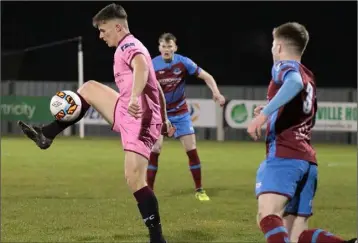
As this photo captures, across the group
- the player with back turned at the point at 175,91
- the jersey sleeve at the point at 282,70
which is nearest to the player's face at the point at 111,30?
the jersey sleeve at the point at 282,70

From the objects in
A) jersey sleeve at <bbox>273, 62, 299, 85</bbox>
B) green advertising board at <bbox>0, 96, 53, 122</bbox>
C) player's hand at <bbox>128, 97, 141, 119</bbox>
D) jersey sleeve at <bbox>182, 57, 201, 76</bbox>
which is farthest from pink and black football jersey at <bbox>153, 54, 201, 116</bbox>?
green advertising board at <bbox>0, 96, 53, 122</bbox>

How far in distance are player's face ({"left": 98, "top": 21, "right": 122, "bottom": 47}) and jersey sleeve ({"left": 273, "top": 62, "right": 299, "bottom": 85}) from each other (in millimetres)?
1843

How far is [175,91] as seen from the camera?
9.66m

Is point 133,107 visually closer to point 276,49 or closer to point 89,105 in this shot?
point 89,105

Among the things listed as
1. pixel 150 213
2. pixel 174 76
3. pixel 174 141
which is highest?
pixel 174 76

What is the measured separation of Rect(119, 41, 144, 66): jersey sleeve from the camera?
5.71 metres

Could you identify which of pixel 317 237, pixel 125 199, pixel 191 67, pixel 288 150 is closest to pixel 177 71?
pixel 191 67

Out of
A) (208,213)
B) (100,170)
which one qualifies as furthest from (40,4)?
(208,213)

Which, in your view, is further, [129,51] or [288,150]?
[129,51]

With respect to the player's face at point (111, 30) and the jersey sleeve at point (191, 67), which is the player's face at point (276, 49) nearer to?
the player's face at point (111, 30)

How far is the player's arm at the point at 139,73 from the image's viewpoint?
18.1 ft

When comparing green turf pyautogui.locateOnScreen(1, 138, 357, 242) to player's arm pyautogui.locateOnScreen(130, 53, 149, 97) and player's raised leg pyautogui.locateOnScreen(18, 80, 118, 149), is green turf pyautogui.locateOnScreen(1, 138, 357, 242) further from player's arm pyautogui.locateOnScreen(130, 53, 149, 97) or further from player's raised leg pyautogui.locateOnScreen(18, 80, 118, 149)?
player's arm pyautogui.locateOnScreen(130, 53, 149, 97)

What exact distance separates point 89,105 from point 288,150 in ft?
7.98

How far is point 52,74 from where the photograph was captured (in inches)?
1396
